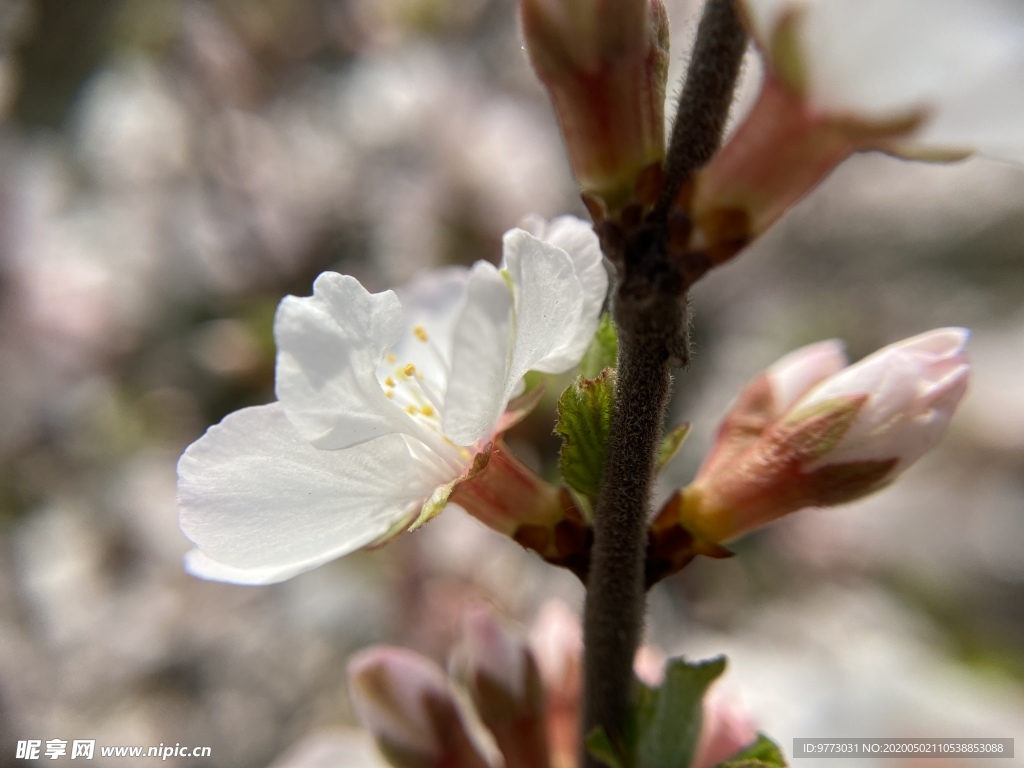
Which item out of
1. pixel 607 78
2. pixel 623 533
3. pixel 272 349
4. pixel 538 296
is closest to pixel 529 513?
pixel 623 533

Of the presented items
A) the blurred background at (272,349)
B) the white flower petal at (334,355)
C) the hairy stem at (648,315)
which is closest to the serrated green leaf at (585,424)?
the hairy stem at (648,315)

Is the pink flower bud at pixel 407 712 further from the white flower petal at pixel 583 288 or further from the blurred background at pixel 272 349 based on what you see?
the blurred background at pixel 272 349

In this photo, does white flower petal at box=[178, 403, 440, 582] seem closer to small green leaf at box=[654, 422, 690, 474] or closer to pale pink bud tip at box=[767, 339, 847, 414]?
small green leaf at box=[654, 422, 690, 474]

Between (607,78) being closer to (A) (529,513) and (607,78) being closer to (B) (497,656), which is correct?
(A) (529,513)

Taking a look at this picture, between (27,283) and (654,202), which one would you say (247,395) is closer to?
(27,283)

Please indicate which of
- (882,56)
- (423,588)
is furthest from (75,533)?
(882,56)

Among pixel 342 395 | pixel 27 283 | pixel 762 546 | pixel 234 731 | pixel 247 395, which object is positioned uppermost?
pixel 342 395
